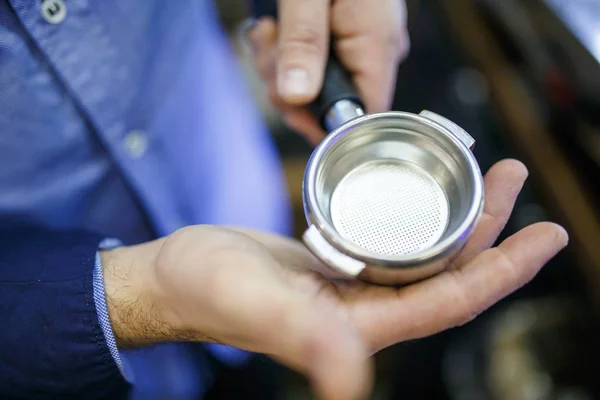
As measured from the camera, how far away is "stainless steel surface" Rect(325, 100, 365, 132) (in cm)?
80

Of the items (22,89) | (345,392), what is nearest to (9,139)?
(22,89)

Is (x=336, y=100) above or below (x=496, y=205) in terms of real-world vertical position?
above

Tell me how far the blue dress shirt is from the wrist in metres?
0.02

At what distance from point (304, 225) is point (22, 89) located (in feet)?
3.05

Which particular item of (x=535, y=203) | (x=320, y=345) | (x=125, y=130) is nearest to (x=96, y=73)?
(x=125, y=130)

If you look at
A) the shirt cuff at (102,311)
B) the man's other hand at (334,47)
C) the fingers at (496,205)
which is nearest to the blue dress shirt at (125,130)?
the shirt cuff at (102,311)

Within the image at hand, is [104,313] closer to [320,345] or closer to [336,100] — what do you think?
[320,345]

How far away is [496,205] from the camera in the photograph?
74cm

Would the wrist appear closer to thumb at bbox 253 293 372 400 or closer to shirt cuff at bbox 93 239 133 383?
shirt cuff at bbox 93 239 133 383

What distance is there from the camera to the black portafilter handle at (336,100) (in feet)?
2.64

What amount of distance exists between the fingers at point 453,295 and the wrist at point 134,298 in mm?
265

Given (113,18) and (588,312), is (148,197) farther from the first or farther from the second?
(588,312)

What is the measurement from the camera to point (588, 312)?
1338 mm

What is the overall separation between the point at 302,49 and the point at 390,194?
0.87 ft
